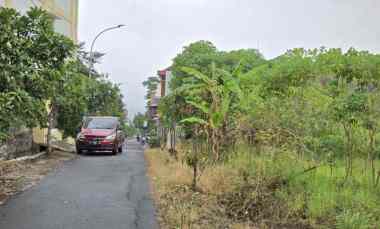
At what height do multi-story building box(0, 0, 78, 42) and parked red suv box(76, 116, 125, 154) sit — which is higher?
multi-story building box(0, 0, 78, 42)

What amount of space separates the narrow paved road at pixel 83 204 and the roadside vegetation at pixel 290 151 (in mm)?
548

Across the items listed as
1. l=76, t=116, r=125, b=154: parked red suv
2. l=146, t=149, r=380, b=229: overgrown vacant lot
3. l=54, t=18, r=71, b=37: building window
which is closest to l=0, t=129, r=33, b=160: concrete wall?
l=76, t=116, r=125, b=154: parked red suv

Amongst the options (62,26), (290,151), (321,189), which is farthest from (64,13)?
(321,189)

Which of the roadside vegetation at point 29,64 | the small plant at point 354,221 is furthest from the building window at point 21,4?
the small plant at point 354,221

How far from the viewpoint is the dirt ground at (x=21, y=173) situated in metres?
9.76

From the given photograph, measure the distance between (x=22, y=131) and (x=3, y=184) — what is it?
19.5 feet

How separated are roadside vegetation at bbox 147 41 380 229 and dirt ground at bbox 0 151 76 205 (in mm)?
3349

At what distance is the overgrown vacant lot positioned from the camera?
23.0 feet

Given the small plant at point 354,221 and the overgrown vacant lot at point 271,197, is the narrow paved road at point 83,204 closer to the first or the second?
the overgrown vacant lot at point 271,197

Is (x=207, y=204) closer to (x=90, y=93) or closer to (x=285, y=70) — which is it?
(x=285, y=70)

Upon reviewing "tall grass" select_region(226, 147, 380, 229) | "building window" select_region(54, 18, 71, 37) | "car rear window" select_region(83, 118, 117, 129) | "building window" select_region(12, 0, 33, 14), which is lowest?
"tall grass" select_region(226, 147, 380, 229)

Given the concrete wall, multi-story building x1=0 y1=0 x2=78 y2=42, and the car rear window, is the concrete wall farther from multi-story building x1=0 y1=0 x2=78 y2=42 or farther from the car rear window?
multi-story building x1=0 y1=0 x2=78 y2=42

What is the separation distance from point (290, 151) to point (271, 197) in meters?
1.42

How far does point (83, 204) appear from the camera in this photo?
8305 mm
